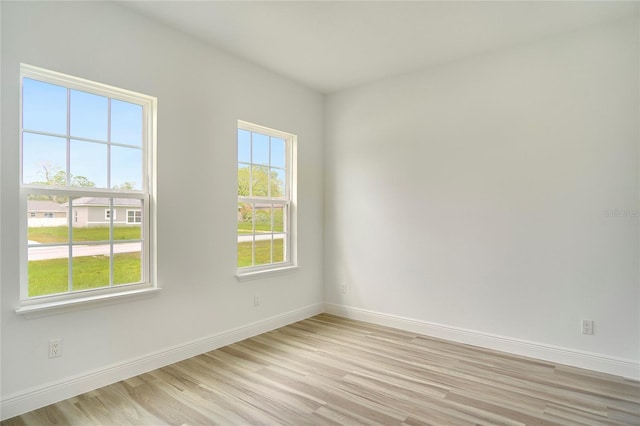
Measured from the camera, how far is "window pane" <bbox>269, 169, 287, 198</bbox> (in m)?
4.13

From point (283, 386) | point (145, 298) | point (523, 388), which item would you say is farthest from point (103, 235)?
point (523, 388)

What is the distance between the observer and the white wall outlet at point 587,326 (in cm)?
A: 293

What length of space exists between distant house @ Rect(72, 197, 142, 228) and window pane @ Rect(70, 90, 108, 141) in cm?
49

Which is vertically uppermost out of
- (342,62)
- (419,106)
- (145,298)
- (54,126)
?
(342,62)

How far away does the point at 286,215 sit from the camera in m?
4.29

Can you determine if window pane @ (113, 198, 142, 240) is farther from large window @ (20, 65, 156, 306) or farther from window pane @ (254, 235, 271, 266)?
window pane @ (254, 235, 271, 266)

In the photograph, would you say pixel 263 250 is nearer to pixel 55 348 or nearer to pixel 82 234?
pixel 82 234

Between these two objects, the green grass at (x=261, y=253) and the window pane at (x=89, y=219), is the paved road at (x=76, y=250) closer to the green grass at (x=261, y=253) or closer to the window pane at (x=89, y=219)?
the window pane at (x=89, y=219)

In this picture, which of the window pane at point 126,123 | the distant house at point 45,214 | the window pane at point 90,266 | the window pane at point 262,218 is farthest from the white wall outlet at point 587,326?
the distant house at point 45,214

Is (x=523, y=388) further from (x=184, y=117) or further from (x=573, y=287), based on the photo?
(x=184, y=117)

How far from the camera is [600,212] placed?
2904 mm

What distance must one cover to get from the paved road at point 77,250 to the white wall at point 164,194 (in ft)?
0.53

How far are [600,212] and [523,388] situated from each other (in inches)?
61.9

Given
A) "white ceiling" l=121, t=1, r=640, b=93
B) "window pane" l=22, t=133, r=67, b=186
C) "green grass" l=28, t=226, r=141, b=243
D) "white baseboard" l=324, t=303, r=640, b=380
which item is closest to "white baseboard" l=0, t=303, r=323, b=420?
"green grass" l=28, t=226, r=141, b=243
